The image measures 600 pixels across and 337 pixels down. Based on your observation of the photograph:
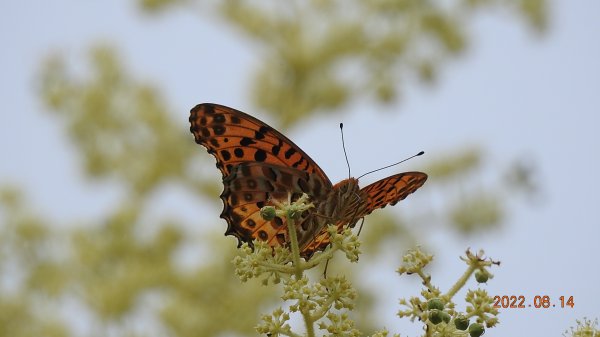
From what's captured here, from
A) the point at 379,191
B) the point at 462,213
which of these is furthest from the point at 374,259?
the point at 379,191

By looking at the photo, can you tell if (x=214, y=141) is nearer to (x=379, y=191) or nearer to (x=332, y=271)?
(x=379, y=191)

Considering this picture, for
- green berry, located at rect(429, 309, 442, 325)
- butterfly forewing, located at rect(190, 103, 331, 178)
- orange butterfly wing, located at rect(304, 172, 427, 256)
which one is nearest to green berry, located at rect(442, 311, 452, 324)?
green berry, located at rect(429, 309, 442, 325)

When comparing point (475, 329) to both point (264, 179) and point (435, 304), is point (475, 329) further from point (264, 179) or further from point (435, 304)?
point (264, 179)

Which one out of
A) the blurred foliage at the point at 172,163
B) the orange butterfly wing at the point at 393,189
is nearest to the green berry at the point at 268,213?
the orange butterfly wing at the point at 393,189

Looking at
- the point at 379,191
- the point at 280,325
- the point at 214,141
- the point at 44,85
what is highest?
the point at 44,85

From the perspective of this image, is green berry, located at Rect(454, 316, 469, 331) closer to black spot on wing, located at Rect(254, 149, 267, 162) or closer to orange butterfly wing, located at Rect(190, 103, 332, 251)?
orange butterfly wing, located at Rect(190, 103, 332, 251)
